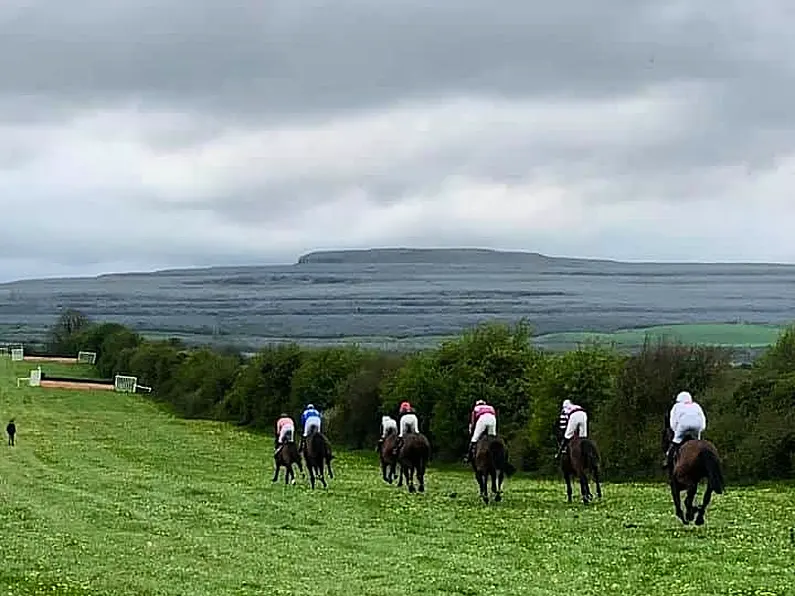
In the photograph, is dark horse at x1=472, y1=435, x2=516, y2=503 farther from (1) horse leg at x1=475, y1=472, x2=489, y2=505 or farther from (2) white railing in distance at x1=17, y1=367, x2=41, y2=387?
(2) white railing in distance at x1=17, y1=367, x2=41, y2=387

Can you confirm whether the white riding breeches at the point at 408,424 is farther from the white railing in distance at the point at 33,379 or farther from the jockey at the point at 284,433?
the white railing in distance at the point at 33,379

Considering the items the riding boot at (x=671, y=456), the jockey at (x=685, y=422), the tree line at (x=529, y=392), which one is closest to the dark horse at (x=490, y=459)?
the riding boot at (x=671, y=456)

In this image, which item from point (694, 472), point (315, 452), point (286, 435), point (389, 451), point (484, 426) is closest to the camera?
point (694, 472)

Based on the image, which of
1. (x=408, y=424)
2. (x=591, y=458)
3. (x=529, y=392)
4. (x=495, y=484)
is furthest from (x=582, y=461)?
(x=529, y=392)

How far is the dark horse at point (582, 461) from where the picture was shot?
106 ft

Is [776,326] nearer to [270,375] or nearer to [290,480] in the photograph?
[270,375]

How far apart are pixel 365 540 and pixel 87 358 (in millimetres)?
134835

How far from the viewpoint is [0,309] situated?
16400 centimetres

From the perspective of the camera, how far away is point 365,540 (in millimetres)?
25484

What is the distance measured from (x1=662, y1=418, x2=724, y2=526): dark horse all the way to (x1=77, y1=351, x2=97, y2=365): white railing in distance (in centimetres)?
13391

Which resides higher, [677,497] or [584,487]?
[677,497]

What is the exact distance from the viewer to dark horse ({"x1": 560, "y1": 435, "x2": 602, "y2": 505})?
32.4 meters

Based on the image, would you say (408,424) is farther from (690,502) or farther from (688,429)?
(690,502)

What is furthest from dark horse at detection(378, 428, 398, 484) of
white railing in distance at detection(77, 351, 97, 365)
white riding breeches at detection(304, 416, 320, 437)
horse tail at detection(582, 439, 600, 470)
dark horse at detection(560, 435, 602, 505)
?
white railing in distance at detection(77, 351, 97, 365)
